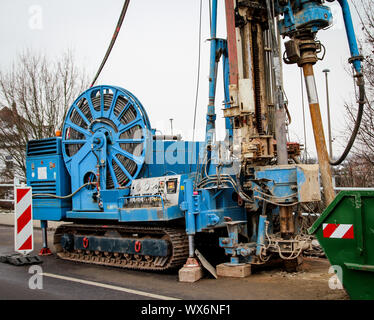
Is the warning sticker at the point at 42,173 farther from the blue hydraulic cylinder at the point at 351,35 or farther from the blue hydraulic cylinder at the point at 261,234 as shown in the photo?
the blue hydraulic cylinder at the point at 351,35

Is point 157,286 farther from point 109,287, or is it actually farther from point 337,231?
point 337,231

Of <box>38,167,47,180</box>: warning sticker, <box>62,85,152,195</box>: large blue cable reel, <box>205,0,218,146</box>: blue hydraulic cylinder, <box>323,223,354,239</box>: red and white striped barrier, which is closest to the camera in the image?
<box>323,223,354,239</box>: red and white striped barrier

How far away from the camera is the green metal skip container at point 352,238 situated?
17.2 ft

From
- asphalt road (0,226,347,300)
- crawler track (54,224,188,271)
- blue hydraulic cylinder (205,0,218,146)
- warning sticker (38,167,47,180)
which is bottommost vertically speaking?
asphalt road (0,226,347,300)

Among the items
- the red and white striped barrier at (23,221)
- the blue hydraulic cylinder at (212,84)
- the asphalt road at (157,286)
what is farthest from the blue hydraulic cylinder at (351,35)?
the red and white striped barrier at (23,221)

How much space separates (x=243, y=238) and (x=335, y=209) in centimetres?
331

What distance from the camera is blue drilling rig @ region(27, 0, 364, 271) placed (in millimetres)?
7633

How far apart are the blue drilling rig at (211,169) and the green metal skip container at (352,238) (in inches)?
65.6

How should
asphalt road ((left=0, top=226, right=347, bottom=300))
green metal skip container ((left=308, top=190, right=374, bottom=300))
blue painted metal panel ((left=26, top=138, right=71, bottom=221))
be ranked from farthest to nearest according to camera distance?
blue painted metal panel ((left=26, top=138, right=71, bottom=221))
asphalt road ((left=0, top=226, right=347, bottom=300))
green metal skip container ((left=308, top=190, right=374, bottom=300))

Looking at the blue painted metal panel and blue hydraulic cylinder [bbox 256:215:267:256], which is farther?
the blue painted metal panel

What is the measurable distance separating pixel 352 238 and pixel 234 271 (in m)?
2.65

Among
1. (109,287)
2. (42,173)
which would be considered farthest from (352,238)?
(42,173)

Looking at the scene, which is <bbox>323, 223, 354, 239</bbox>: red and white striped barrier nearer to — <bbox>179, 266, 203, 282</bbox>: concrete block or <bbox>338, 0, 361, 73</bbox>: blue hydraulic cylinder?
<bbox>179, 266, 203, 282</bbox>: concrete block

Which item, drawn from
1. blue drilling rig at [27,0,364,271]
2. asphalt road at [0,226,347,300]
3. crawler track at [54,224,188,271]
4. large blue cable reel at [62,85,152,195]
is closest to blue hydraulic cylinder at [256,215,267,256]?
blue drilling rig at [27,0,364,271]
